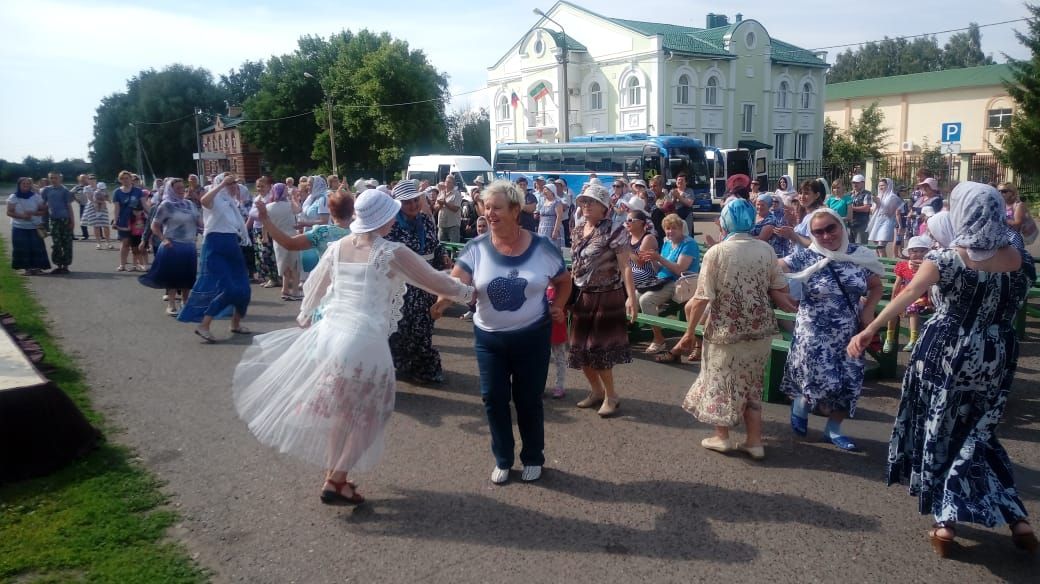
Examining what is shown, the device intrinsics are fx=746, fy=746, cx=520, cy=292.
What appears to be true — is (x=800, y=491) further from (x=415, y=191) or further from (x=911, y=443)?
(x=415, y=191)

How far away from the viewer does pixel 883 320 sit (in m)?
3.86

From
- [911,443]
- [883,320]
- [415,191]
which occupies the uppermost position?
[415,191]

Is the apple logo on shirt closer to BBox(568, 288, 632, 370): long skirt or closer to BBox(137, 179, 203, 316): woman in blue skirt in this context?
BBox(568, 288, 632, 370): long skirt

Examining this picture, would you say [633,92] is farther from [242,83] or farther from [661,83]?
[242,83]

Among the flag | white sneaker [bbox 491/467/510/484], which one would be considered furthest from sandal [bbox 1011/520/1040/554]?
the flag

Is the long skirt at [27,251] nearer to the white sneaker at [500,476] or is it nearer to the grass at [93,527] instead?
the grass at [93,527]

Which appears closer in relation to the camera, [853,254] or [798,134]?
[853,254]

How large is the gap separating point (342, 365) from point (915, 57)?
321 ft

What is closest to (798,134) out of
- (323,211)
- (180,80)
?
(323,211)

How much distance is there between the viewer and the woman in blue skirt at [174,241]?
960cm

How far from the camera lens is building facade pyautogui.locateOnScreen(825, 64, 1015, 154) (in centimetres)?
5034

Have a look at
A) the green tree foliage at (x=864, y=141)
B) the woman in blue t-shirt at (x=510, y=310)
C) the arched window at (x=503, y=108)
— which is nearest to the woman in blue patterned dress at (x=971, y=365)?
the woman in blue t-shirt at (x=510, y=310)

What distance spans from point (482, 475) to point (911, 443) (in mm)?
2537

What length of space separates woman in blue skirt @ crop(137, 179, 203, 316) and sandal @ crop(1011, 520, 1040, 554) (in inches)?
367
